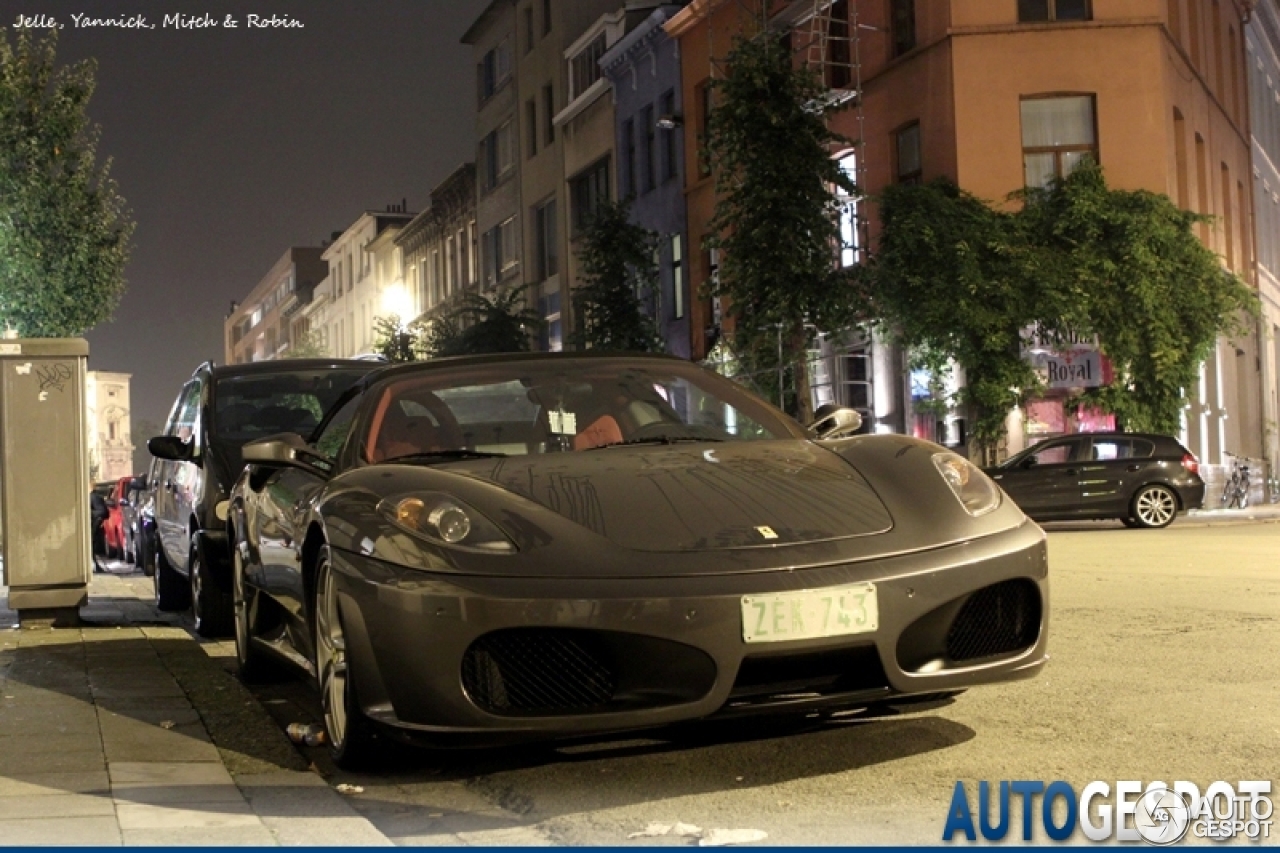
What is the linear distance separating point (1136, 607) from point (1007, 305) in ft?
58.2

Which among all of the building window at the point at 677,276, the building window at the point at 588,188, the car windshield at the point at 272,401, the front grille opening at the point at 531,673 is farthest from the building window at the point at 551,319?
the front grille opening at the point at 531,673

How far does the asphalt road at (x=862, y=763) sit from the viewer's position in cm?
452

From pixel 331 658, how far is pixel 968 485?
2.15 metres

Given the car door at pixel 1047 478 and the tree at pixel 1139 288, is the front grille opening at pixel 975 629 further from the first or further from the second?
the tree at pixel 1139 288

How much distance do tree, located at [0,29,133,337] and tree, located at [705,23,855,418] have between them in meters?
14.4

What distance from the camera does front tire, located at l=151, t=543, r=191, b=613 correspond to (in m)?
12.8

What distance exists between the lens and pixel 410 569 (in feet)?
16.3

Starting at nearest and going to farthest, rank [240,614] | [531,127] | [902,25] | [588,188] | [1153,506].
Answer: [240,614], [1153,506], [902,25], [588,188], [531,127]

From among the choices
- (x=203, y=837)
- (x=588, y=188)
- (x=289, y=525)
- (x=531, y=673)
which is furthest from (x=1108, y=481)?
(x=588, y=188)

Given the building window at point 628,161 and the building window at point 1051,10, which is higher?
the building window at point 628,161

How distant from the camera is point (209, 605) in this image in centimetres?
1023

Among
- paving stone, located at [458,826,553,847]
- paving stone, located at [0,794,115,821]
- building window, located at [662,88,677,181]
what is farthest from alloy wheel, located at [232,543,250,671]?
building window, located at [662,88,677,181]

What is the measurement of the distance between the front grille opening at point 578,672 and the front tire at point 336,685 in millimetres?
511

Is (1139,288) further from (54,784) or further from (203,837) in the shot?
(203,837)
